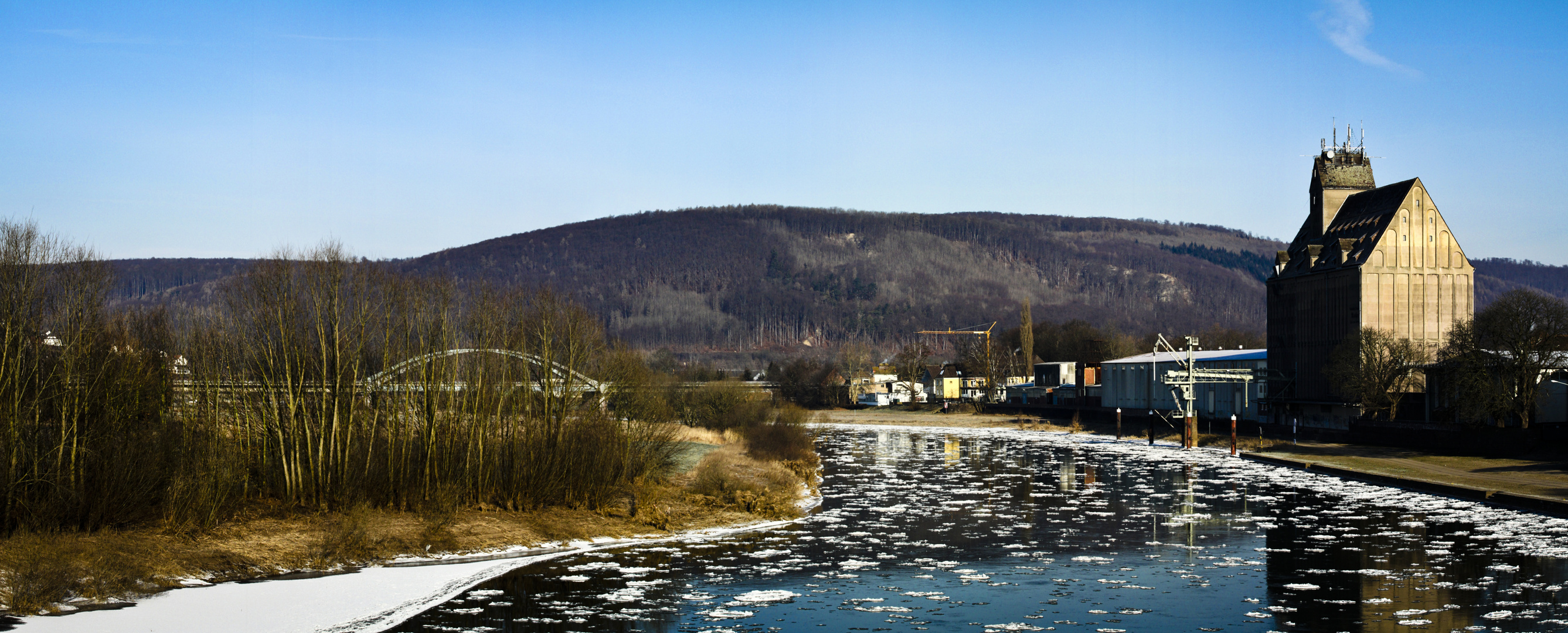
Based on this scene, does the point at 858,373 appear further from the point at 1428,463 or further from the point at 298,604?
the point at 298,604

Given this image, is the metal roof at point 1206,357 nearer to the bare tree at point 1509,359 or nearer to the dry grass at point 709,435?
the bare tree at point 1509,359

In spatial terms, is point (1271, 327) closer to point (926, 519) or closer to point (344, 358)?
point (926, 519)

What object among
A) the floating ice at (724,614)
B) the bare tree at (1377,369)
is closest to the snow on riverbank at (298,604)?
the floating ice at (724,614)

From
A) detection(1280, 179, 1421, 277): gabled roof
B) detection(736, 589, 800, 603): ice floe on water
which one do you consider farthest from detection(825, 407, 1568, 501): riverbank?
detection(736, 589, 800, 603): ice floe on water

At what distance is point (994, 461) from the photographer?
59.5 meters

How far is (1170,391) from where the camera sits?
9525cm

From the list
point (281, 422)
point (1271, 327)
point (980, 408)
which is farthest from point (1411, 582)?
point (980, 408)

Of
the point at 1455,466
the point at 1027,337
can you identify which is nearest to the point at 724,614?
the point at 1455,466

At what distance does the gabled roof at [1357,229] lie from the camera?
2869 inches

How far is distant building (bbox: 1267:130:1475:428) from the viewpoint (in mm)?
71500

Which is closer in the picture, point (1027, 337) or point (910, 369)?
point (1027, 337)

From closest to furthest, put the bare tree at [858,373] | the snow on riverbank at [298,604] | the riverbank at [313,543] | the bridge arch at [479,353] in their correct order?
1. the snow on riverbank at [298,604]
2. the riverbank at [313,543]
3. the bridge arch at [479,353]
4. the bare tree at [858,373]

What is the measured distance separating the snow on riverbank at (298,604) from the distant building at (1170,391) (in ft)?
221

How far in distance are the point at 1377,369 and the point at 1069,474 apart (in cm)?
2582
